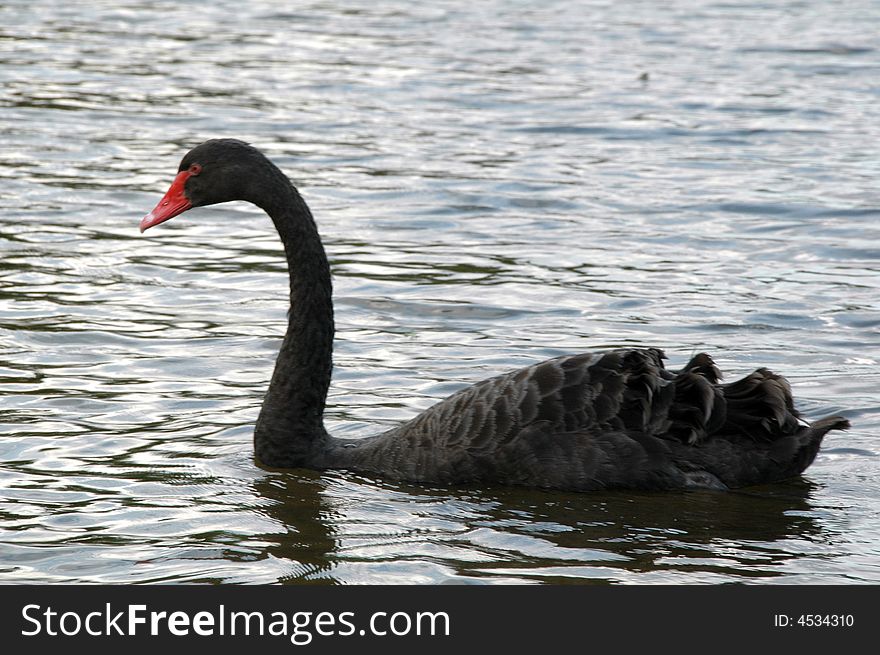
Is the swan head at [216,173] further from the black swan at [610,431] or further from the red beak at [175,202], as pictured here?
the black swan at [610,431]

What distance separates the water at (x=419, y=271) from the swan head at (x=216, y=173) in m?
1.03

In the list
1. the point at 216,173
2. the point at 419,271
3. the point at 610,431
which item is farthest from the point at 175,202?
the point at 419,271

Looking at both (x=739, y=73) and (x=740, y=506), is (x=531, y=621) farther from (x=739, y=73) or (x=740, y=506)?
(x=739, y=73)

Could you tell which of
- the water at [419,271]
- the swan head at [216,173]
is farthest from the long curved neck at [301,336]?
the water at [419,271]

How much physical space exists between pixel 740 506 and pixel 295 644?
78.6 inches

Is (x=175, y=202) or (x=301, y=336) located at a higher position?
(x=175, y=202)

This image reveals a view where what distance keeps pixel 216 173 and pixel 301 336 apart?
29.3 inches

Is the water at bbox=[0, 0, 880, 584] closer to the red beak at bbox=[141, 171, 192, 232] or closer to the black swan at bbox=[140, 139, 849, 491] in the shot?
the black swan at bbox=[140, 139, 849, 491]

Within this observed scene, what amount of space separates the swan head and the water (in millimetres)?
1034

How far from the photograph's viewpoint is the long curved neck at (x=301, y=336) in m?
6.25

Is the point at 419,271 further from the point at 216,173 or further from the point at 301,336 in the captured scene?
the point at 216,173

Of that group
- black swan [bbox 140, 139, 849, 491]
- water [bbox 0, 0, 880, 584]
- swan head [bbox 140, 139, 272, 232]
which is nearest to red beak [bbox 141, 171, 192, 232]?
swan head [bbox 140, 139, 272, 232]

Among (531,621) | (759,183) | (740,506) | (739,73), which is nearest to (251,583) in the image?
(531,621)

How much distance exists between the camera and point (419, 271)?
9422 millimetres
